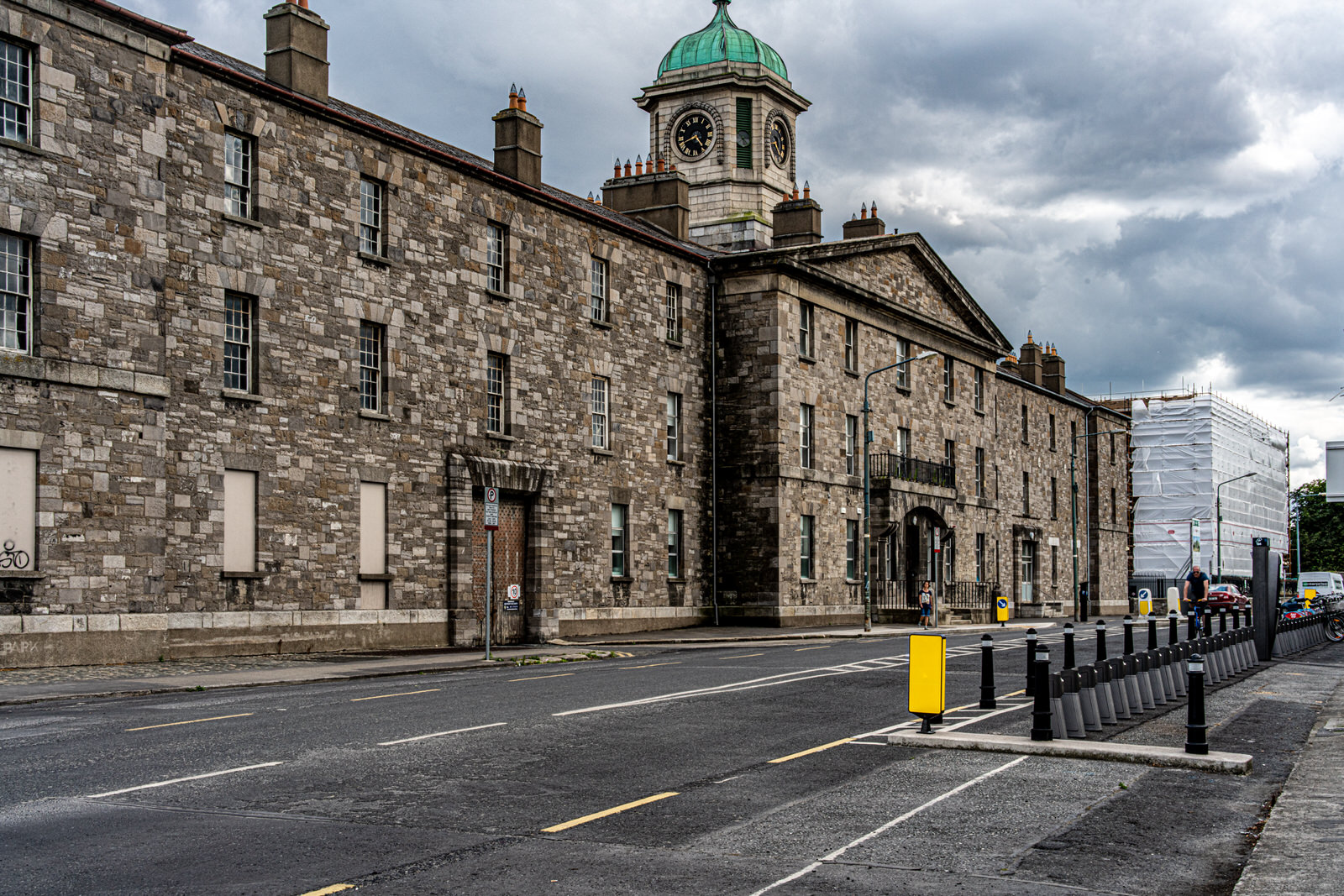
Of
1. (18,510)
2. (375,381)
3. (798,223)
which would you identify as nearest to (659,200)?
(798,223)

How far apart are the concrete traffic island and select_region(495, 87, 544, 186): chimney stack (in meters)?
24.7

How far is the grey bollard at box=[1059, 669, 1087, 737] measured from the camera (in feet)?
42.4

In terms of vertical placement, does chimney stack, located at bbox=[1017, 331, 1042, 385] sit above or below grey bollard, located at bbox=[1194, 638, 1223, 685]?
above

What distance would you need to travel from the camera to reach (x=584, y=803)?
31.4 ft

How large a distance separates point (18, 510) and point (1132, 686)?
16902 millimetres

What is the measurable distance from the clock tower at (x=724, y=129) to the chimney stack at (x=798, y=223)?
3457 mm

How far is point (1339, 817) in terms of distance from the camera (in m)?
9.27

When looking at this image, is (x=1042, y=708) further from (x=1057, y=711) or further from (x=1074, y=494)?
(x=1074, y=494)

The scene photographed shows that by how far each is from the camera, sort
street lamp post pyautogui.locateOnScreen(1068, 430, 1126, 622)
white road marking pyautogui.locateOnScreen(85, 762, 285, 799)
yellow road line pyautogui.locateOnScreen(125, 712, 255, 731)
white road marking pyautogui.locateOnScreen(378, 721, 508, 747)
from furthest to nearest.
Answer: street lamp post pyautogui.locateOnScreen(1068, 430, 1126, 622)
yellow road line pyautogui.locateOnScreen(125, 712, 255, 731)
white road marking pyautogui.locateOnScreen(378, 721, 508, 747)
white road marking pyautogui.locateOnScreen(85, 762, 285, 799)

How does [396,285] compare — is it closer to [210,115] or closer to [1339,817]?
[210,115]

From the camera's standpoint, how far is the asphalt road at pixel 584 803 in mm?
7445

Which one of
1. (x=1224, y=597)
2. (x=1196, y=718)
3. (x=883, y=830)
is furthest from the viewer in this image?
(x=1224, y=597)

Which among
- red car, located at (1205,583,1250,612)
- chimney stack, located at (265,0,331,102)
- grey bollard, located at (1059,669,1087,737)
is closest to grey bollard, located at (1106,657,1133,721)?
grey bollard, located at (1059,669,1087,737)

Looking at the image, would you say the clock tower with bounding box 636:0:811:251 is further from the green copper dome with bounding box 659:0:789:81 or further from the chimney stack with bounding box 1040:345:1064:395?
the chimney stack with bounding box 1040:345:1064:395
